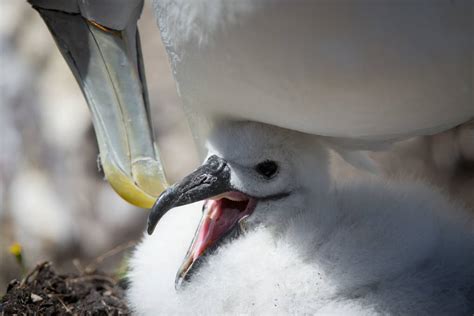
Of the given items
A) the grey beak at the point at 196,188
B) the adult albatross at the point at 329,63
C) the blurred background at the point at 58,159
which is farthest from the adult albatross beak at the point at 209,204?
the blurred background at the point at 58,159

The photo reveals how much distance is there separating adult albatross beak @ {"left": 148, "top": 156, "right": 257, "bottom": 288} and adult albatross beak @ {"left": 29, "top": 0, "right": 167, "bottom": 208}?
250mm

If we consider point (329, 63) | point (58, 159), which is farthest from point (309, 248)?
point (58, 159)

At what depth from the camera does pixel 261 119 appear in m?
1.79

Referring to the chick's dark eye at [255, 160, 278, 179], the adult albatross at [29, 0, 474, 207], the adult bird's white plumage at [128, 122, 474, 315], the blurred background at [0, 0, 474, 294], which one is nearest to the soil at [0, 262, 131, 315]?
the adult bird's white plumage at [128, 122, 474, 315]

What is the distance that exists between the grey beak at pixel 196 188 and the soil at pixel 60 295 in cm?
39

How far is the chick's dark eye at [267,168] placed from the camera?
191cm

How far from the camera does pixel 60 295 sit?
2.22 metres

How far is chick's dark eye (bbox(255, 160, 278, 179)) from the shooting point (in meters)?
1.91

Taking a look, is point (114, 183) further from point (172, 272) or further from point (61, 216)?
point (61, 216)

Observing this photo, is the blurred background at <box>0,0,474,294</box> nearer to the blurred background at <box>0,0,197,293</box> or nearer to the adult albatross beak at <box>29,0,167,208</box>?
the blurred background at <box>0,0,197,293</box>

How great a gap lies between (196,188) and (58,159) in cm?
222

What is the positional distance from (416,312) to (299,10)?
609 millimetres

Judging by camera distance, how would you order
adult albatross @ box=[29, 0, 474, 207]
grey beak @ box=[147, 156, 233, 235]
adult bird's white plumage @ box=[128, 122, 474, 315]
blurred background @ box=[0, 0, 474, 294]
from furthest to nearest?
blurred background @ box=[0, 0, 474, 294] < grey beak @ box=[147, 156, 233, 235] < adult bird's white plumage @ box=[128, 122, 474, 315] < adult albatross @ box=[29, 0, 474, 207]

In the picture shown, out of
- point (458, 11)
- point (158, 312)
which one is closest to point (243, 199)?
point (158, 312)
